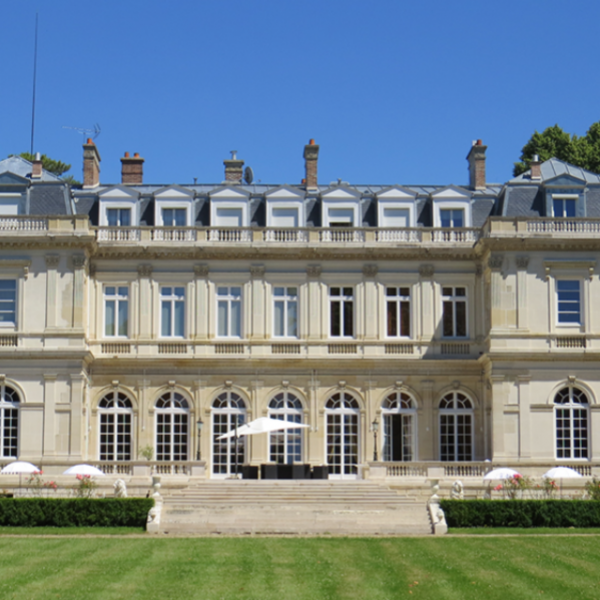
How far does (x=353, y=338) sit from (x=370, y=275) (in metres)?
2.34

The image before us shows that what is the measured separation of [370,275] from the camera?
42.3m

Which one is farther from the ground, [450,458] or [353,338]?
[353,338]

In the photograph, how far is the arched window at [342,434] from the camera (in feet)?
137

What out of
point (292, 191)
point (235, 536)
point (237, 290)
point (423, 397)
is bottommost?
point (235, 536)

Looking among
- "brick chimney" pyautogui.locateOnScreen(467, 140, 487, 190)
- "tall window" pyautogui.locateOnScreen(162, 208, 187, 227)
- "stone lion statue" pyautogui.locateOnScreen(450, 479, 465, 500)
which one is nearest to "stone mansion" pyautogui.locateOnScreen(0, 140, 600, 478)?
"tall window" pyautogui.locateOnScreen(162, 208, 187, 227)

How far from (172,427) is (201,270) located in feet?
18.6

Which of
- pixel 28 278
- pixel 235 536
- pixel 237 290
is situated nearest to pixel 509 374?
pixel 237 290

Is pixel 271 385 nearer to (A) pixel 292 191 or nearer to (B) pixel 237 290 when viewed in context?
(B) pixel 237 290

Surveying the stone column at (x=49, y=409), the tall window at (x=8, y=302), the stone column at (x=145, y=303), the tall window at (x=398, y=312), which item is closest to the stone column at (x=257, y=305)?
the stone column at (x=145, y=303)

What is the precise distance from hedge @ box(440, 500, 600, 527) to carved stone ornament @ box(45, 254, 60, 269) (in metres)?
16.5

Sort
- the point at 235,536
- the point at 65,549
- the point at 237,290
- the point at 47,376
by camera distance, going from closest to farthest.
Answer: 1. the point at 65,549
2. the point at 235,536
3. the point at 47,376
4. the point at 237,290

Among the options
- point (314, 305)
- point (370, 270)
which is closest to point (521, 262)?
point (370, 270)

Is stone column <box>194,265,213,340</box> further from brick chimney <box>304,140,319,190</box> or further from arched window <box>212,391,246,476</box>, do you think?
brick chimney <box>304,140,319,190</box>

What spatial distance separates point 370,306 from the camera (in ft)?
139
